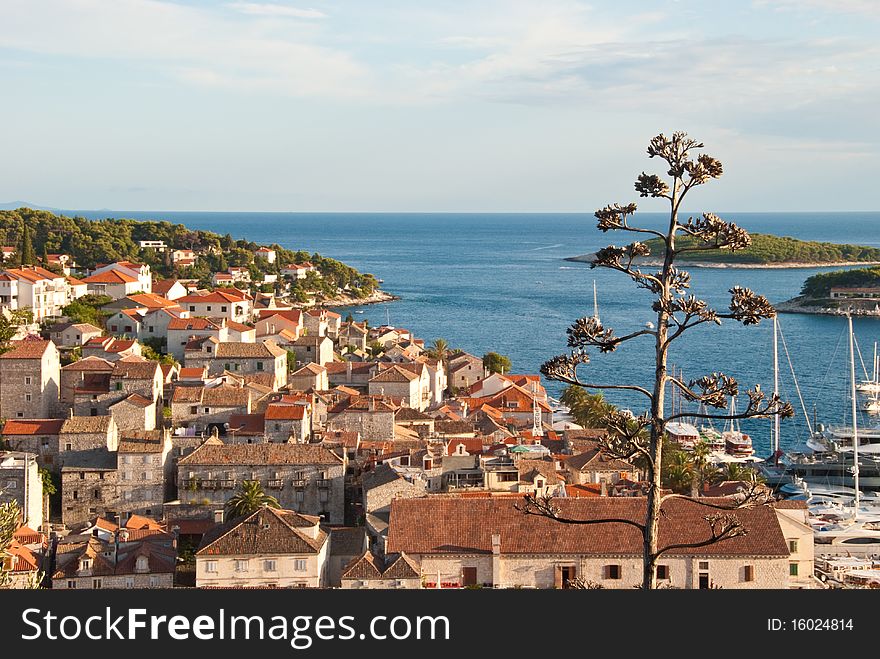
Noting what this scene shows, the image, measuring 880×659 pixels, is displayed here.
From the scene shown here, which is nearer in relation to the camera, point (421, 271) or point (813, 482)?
point (813, 482)

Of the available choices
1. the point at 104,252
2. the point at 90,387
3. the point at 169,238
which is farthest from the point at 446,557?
the point at 169,238

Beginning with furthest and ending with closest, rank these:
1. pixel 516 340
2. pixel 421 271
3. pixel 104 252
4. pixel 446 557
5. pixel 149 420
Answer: pixel 421 271
pixel 516 340
pixel 104 252
pixel 149 420
pixel 446 557

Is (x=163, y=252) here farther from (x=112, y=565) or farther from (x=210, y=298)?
(x=112, y=565)

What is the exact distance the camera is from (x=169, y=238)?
3474 inches

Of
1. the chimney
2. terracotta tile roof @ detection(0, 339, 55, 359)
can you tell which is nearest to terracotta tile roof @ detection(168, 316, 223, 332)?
terracotta tile roof @ detection(0, 339, 55, 359)

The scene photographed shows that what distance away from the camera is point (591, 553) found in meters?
24.4

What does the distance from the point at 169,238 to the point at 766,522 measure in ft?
230

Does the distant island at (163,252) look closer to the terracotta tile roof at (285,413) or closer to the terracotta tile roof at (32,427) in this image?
the terracotta tile roof at (32,427)

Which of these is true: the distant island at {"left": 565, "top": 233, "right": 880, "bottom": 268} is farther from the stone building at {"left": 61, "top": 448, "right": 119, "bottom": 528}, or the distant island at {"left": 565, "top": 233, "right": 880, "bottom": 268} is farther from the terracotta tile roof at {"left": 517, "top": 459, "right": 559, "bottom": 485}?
the stone building at {"left": 61, "top": 448, "right": 119, "bottom": 528}

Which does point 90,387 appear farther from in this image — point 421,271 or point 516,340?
point 421,271

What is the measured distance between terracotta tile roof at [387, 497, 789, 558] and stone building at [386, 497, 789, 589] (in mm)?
22

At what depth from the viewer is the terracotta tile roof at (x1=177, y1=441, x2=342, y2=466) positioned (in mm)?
33594

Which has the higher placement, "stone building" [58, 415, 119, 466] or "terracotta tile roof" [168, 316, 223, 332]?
"terracotta tile roof" [168, 316, 223, 332]
